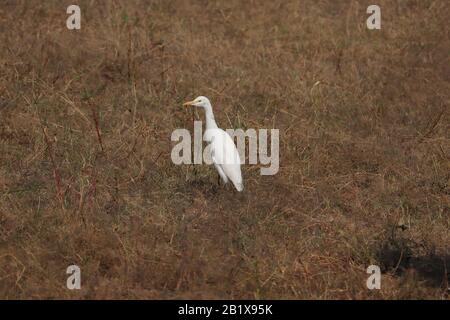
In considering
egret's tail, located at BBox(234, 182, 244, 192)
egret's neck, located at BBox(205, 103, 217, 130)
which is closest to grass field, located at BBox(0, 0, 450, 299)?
egret's tail, located at BBox(234, 182, 244, 192)

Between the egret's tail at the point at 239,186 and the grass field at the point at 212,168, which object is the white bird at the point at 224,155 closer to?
the egret's tail at the point at 239,186

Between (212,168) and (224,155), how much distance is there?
27.2 inches

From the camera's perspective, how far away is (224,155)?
740cm

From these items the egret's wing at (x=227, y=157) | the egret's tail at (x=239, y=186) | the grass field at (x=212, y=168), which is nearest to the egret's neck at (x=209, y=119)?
the egret's wing at (x=227, y=157)

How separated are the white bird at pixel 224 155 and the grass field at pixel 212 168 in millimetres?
191

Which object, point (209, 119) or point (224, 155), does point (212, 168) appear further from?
point (224, 155)

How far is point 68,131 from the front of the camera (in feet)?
27.7

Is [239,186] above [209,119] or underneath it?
underneath

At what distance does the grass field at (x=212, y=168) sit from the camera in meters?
6.23

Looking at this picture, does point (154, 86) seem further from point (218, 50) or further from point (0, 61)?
point (0, 61)

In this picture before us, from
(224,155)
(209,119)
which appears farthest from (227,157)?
(209,119)

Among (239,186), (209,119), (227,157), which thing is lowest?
(239,186)

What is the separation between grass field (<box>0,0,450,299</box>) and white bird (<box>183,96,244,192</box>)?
0.63ft

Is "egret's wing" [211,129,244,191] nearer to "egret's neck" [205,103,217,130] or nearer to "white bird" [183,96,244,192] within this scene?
"white bird" [183,96,244,192]
